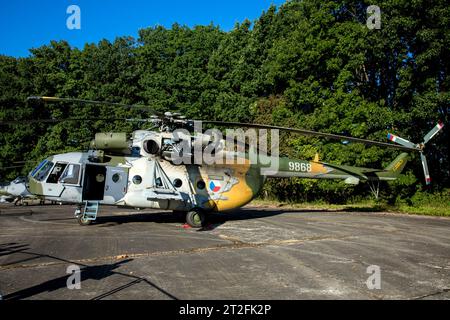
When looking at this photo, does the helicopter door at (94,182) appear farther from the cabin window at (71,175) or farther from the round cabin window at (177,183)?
the round cabin window at (177,183)

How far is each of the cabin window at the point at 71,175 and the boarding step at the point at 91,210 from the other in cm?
99

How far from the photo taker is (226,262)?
25.4ft

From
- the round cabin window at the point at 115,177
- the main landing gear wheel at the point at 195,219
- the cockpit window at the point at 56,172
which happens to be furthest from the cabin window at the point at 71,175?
the main landing gear wheel at the point at 195,219

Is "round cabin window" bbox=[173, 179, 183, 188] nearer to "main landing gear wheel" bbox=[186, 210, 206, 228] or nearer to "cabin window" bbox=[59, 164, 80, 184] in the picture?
"main landing gear wheel" bbox=[186, 210, 206, 228]

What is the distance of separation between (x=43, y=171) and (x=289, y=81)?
23.8 metres

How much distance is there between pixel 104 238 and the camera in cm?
1071

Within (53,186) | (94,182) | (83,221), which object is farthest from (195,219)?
(53,186)

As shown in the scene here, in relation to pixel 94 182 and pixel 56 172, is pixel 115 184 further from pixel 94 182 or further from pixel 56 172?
pixel 56 172

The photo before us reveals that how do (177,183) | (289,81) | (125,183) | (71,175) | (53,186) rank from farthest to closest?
(289,81) → (177,183) → (125,183) → (71,175) → (53,186)

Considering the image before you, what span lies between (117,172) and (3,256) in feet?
18.8

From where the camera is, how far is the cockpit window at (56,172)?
1329 cm

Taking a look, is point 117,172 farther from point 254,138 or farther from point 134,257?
point 254,138

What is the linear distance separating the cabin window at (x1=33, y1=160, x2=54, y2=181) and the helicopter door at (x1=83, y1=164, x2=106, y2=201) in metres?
1.50
